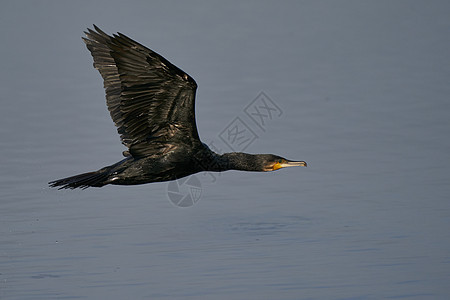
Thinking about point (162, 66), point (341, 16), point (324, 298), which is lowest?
point (324, 298)

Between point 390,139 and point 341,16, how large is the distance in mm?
9449

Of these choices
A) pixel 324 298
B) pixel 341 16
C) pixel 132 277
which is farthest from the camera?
pixel 341 16

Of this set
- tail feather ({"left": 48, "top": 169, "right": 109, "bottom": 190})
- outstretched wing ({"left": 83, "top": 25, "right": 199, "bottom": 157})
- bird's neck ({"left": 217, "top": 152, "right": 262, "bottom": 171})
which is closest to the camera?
outstretched wing ({"left": 83, "top": 25, "right": 199, "bottom": 157})

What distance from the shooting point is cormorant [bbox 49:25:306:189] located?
8617 mm

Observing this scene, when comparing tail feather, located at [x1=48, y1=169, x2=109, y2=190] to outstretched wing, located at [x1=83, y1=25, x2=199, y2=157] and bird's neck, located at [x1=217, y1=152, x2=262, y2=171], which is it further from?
bird's neck, located at [x1=217, y1=152, x2=262, y2=171]

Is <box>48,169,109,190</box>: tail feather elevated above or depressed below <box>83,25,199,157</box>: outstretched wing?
below

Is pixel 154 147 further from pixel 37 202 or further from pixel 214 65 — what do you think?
pixel 214 65

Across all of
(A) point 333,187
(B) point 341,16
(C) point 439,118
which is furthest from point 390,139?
(B) point 341,16

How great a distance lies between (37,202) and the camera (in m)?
11.1

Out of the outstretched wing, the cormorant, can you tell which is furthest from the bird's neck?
the outstretched wing

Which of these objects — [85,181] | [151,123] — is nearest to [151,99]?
[151,123]

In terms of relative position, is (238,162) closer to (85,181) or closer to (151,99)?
(151,99)

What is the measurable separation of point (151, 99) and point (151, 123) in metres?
0.42

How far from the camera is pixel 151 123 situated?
926cm
